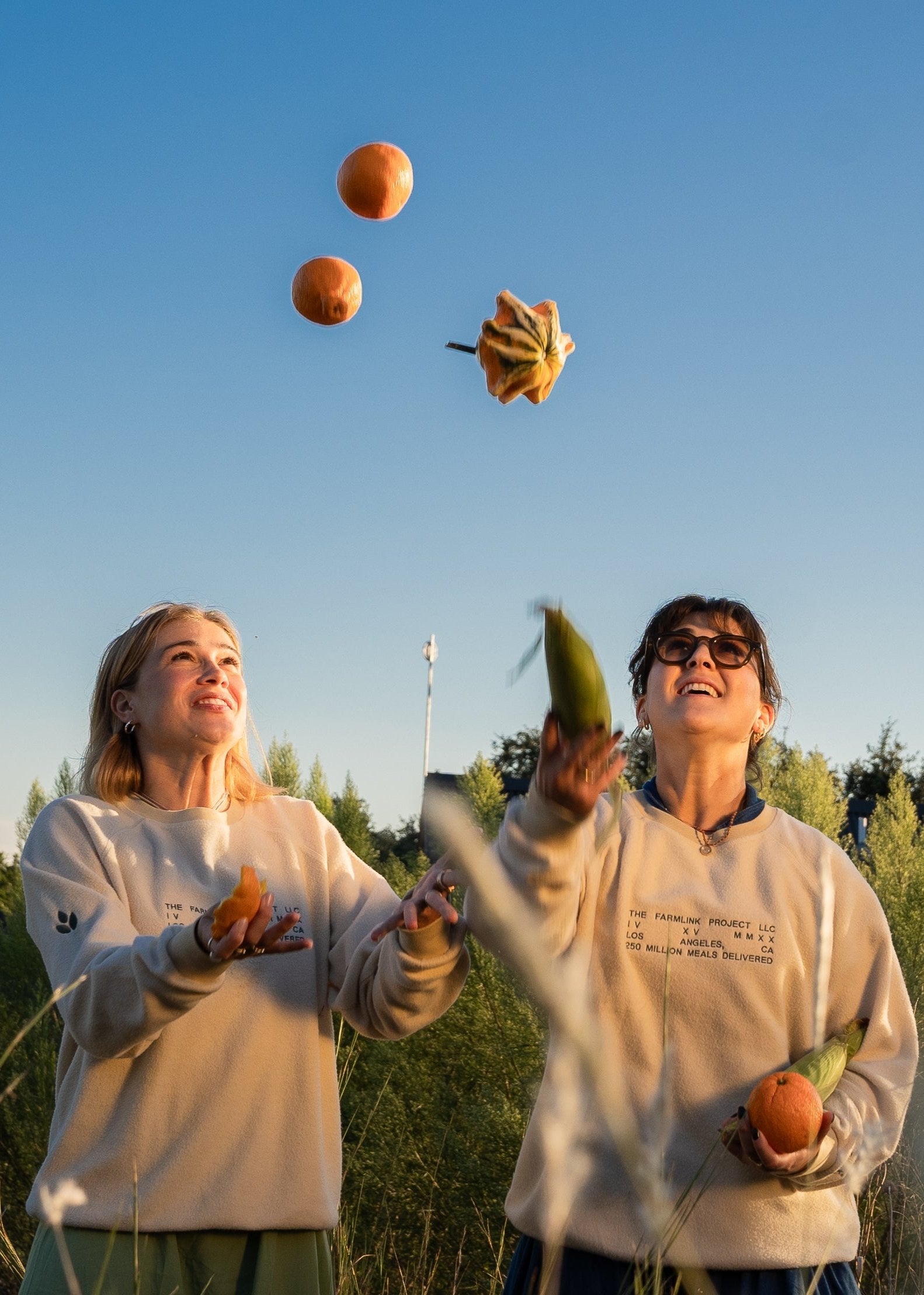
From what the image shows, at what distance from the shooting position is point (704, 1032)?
1.82 metres

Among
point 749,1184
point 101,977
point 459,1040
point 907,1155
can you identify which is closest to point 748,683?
point 749,1184

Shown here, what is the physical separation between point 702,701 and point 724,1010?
0.48 metres

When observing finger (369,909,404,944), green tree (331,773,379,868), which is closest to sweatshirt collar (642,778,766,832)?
finger (369,909,404,944)

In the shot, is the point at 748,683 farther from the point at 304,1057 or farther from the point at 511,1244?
the point at 511,1244

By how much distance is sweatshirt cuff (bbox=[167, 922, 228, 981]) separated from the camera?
159 cm

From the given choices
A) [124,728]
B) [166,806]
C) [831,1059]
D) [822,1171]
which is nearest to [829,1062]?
[831,1059]

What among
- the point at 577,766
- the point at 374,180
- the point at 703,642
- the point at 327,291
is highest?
the point at 374,180

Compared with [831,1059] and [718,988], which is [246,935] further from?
[831,1059]

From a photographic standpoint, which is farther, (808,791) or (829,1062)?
(808,791)

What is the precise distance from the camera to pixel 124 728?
85.0 inches

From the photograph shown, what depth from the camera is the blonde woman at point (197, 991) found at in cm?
170

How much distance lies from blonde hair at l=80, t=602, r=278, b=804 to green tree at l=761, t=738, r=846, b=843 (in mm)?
2845

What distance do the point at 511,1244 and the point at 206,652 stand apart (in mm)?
2999


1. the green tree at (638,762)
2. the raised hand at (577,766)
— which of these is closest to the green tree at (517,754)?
the green tree at (638,762)
